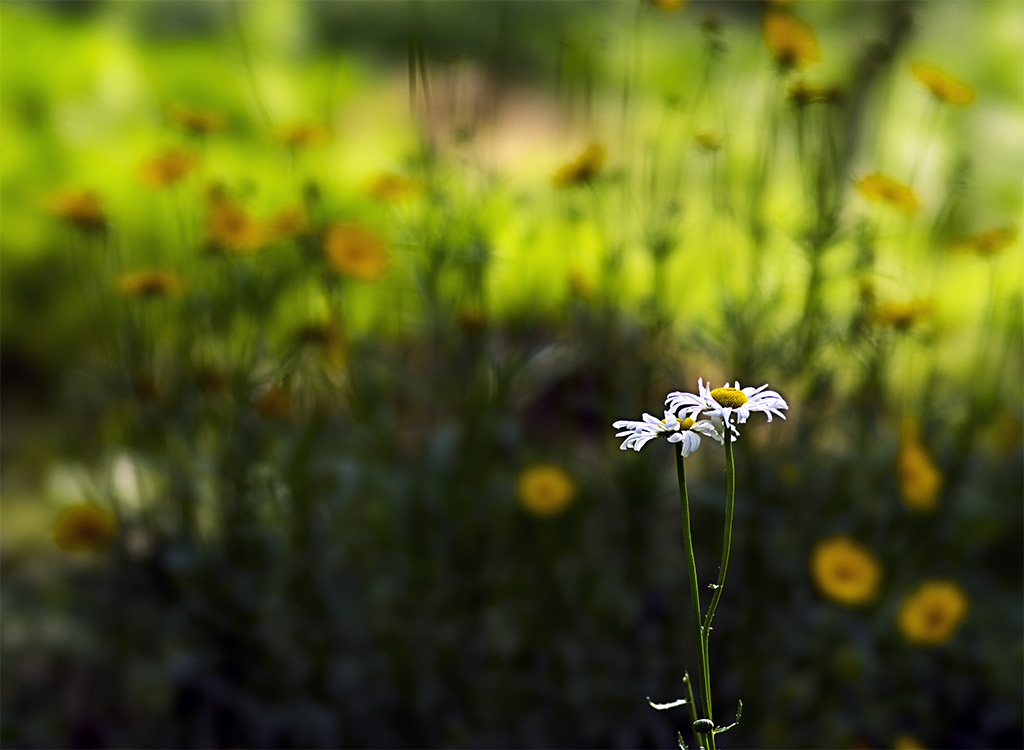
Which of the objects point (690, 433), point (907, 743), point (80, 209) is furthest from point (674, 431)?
point (80, 209)

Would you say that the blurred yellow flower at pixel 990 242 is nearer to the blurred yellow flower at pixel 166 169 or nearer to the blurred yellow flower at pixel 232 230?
the blurred yellow flower at pixel 232 230

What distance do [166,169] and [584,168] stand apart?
501 mm

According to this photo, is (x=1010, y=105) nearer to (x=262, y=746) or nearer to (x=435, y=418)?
(x=435, y=418)

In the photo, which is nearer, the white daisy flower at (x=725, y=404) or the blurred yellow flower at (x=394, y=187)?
the white daisy flower at (x=725, y=404)

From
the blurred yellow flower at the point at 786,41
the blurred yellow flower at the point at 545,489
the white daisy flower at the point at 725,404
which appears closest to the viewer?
the white daisy flower at the point at 725,404

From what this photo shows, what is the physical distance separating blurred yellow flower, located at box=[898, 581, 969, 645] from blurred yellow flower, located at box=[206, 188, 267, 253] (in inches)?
32.6

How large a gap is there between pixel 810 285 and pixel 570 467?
1.21 feet

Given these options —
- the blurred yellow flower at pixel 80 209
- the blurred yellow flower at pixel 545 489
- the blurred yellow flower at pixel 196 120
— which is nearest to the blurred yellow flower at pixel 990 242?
the blurred yellow flower at pixel 545 489

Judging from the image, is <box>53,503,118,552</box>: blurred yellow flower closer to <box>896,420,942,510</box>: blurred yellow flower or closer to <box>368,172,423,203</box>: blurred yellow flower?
<box>368,172,423,203</box>: blurred yellow flower

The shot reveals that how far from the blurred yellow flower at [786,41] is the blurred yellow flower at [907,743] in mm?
736

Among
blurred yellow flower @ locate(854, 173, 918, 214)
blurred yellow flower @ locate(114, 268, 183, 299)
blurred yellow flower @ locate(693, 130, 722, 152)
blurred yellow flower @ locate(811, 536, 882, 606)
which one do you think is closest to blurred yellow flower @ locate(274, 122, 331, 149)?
blurred yellow flower @ locate(114, 268, 183, 299)

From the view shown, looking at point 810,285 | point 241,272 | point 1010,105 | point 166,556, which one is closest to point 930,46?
point 1010,105

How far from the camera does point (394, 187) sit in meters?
1.21

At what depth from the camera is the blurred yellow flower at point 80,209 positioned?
1.16m
